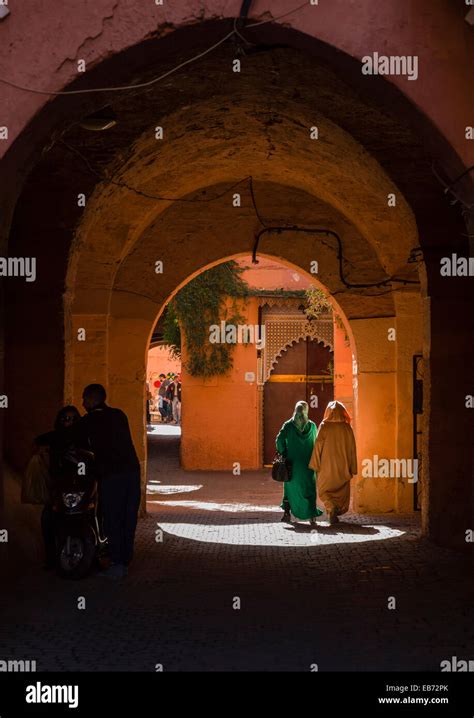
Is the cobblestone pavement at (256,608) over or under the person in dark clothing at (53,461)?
under

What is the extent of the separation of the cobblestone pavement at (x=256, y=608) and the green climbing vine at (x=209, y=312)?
10.3 metres

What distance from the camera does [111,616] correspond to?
6141 mm

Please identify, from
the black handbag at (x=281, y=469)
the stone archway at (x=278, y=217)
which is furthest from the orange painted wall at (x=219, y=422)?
the black handbag at (x=281, y=469)

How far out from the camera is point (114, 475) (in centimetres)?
752

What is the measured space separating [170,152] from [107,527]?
13.1 feet

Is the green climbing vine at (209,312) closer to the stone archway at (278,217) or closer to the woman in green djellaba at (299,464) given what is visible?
the stone archway at (278,217)

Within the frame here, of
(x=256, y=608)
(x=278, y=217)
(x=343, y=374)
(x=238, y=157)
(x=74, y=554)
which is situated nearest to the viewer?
(x=256, y=608)

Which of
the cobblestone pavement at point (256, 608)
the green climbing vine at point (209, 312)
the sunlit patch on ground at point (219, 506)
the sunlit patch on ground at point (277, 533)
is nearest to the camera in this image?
the cobblestone pavement at point (256, 608)

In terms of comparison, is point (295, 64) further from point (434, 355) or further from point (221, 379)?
point (221, 379)

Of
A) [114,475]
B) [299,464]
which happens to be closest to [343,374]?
[299,464]

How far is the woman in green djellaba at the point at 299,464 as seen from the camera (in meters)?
11.7

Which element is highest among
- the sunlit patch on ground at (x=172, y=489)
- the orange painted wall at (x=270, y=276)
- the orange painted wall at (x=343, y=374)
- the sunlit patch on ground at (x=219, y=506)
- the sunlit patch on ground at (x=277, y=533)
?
the orange painted wall at (x=270, y=276)

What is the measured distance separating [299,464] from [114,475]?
15.2ft

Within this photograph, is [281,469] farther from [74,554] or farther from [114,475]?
[74,554]
